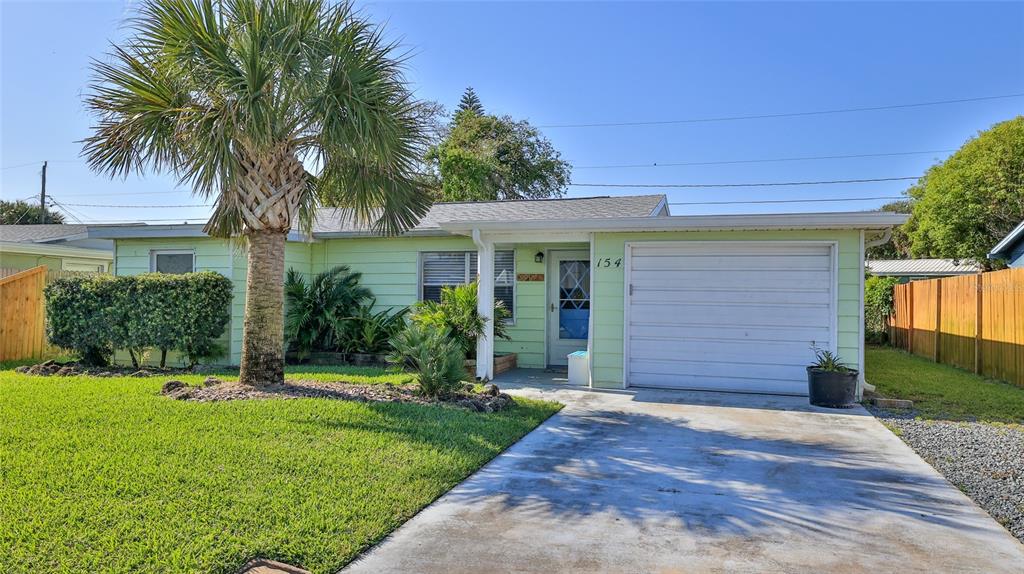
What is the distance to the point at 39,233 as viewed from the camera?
18203 mm

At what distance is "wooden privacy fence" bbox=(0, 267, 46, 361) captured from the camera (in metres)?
11.2

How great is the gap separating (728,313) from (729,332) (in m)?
0.27

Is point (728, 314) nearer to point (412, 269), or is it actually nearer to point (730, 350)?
point (730, 350)

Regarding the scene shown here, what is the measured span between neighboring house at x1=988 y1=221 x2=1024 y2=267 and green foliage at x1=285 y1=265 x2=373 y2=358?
15.3m

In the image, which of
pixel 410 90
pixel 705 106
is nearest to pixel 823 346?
pixel 410 90

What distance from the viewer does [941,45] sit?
1404cm

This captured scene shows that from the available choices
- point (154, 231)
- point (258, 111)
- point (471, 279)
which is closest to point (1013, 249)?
point (471, 279)

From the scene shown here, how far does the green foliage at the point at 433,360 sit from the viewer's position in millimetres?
7320

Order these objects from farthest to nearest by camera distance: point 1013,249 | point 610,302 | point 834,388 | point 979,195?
point 979,195 < point 1013,249 < point 610,302 < point 834,388

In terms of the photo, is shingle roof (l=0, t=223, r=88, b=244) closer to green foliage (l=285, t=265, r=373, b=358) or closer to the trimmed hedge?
the trimmed hedge

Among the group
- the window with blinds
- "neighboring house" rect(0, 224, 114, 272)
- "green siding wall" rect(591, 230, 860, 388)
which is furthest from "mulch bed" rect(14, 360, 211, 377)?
"neighboring house" rect(0, 224, 114, 272)

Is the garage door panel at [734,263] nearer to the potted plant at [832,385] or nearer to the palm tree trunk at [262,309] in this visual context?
the potted plant at [832,385]

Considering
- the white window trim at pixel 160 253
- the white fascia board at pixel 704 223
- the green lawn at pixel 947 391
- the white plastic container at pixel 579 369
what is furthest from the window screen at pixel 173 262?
the green lawn at pixel 947 391

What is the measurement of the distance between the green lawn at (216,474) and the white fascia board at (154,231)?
4.18 m
